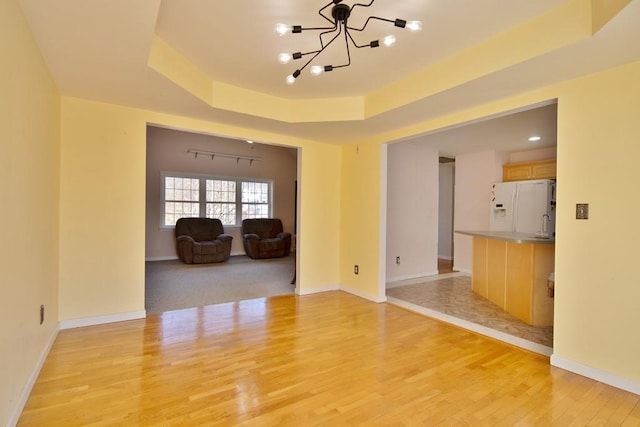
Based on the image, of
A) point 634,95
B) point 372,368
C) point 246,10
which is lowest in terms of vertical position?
point 372,368

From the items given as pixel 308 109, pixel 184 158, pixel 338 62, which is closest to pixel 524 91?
pixel 338 62

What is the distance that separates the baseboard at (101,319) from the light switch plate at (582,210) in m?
4.23

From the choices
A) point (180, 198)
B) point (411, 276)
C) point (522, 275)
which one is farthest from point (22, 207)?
point (180, 198)

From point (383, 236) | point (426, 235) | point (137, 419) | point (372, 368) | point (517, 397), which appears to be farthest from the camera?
point (426, 235)

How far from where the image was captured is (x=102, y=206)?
3189 millimetres

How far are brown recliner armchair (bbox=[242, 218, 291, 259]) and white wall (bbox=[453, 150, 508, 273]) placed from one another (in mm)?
4059

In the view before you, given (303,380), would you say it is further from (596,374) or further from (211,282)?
(211,282)

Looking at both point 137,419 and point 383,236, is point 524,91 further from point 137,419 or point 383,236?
point 137,419

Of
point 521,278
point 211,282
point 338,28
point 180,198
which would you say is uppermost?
point 338,28

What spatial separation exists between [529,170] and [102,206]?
644cm

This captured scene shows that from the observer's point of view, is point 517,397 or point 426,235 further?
point 426,235

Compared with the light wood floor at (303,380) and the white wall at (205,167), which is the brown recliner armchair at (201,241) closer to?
the white wall at (205,167)

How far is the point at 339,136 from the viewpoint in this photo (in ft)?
14.3

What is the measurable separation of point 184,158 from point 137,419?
22.0 feet
